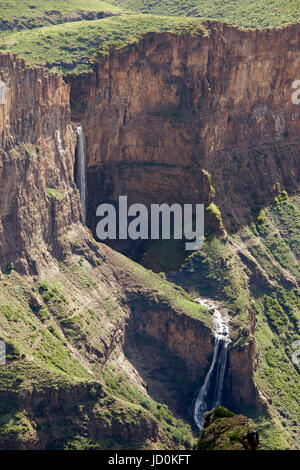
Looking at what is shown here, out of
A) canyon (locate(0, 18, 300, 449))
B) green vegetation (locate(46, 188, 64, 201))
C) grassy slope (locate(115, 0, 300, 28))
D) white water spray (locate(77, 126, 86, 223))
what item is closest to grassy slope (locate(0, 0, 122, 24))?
grassy slope (locate(115, 0, 300, 28))

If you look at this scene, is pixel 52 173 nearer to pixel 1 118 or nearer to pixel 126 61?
pixel 1 118

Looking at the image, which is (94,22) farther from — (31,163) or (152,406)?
(152,406)

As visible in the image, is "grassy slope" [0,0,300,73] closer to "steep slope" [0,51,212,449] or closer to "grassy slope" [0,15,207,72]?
"grassy slope" [0,15,207,72]

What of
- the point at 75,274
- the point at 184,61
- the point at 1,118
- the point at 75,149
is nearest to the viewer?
the point at 1,118

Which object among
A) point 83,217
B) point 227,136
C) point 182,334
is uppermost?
point 227,136

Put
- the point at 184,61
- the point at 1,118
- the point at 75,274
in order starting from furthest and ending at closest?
the point at 184,61 → the point at 75,274 → the point at 1,118

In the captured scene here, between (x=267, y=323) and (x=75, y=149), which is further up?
(x=75, y=149)

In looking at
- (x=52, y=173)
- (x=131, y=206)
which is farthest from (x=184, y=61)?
(x=52, y=173)
